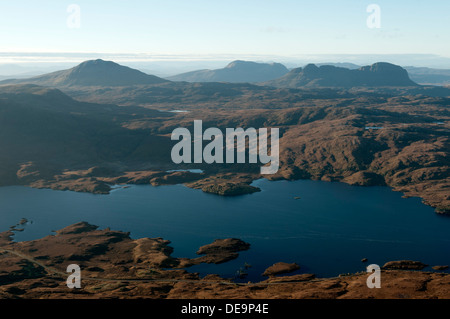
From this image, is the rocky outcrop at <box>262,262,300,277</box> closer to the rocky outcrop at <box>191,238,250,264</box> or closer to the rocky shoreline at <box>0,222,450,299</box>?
the rocky shoreline at <box>0,222,450,299</box>

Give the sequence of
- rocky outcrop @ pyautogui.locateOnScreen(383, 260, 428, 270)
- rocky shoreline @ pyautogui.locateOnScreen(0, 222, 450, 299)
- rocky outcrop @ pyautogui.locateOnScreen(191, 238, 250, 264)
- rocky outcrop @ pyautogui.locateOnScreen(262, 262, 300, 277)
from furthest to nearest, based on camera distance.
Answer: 1. rocky outcrop @ pyautogui.locateOnScreen(191, 238, 250, 264)
2. rocky outcrop @ pyautogui.locateOnScreen(383, 260, 428, 270)
3. rocky outcrop @ pyautogui.locateOnScreen(262, 262, 300, 277)
4. rocky shoreline @ pyautogui.locateOnScreen(0, 222, 450, 299)

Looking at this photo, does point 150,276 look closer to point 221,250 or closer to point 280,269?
point 221,250

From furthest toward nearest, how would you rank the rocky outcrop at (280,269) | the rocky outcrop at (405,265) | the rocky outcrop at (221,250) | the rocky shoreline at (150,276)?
1. the rocky outcrop at (221,250)
2. the rocky outcrop at (405,265)
3. the rocky outcrop at (280,269)
4. the rocky shoreline at (150,276)

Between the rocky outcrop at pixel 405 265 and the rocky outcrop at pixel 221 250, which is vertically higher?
the rocky outcrop at pixel 405 265

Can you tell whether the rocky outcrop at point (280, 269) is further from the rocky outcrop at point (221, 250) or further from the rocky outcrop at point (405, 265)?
the rocky outcrop at point (405, 265)

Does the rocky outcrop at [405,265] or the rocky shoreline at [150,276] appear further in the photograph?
the rocky outcrop at [405,265]

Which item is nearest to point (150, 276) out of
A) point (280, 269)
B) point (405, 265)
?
point (280, 269)

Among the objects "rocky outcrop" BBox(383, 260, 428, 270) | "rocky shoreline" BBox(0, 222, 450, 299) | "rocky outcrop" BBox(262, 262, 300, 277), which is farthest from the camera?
"rocky outcrop" BBox(383, 260, 428, 270)

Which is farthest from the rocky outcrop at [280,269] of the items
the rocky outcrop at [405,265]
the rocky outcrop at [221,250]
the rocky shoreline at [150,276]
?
the rocky outcrop at [405,265]

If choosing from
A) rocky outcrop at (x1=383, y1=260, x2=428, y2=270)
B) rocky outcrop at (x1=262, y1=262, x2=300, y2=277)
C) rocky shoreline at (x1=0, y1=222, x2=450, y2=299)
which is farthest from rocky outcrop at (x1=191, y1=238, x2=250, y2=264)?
rocky outcrop at (x1=383, y1=260, x2=428, y2=270)

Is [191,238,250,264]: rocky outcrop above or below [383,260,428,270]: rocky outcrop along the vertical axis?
below

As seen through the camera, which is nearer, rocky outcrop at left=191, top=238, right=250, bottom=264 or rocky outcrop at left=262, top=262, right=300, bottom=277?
rocky outcrop at left=262, top=262, right=300, bottom=277
